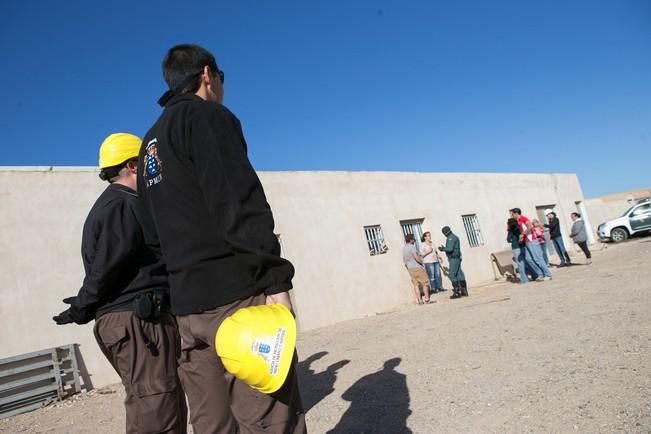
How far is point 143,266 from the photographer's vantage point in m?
2.30

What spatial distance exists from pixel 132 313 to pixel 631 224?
76.3ft

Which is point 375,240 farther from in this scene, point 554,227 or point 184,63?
point 184,63

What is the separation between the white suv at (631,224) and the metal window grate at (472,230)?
8.82 m

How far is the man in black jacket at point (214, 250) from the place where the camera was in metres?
1.51

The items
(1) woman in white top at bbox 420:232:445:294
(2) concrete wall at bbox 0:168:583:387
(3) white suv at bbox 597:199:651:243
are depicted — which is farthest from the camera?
(3) white suv at bbox 597:199:651:243

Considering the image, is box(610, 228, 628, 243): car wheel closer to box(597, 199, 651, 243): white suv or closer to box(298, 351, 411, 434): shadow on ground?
box(597, 199, 651, 243): white suv

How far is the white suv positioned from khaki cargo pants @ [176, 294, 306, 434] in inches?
910

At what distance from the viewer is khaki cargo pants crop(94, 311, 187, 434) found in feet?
6.70

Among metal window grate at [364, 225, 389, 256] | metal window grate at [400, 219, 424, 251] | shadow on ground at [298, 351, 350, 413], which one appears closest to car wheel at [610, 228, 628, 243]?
metal window grate at [400, 219, 424, 251]

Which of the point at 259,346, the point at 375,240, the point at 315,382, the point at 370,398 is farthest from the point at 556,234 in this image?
the point at 259,346

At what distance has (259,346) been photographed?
139 centimetres

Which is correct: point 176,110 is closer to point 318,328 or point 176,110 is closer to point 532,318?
point 532,318

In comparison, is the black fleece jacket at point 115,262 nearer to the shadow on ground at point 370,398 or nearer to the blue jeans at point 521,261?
the shadow on ground at point 370,398

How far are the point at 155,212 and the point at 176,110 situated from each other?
412 mm
